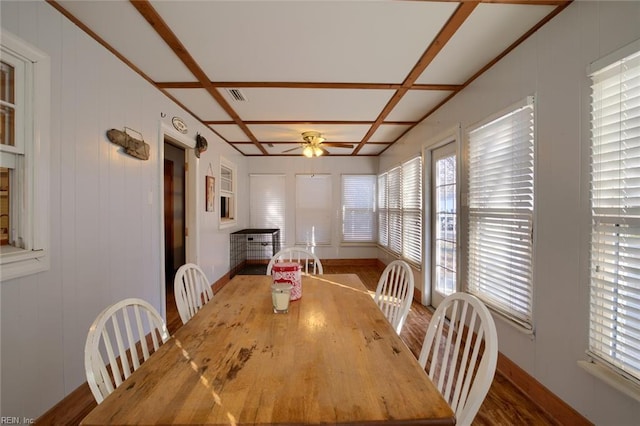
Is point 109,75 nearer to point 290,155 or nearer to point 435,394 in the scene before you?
point 435,394

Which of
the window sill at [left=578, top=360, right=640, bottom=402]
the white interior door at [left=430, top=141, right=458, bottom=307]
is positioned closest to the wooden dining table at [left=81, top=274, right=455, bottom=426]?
the window sill at [left=578, top=360, right=640, bottom=402]

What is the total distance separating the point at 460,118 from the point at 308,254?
200 centimetres

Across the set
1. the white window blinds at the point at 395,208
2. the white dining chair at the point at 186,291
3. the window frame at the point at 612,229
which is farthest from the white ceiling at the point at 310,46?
the white window blinds at the point at 395,208

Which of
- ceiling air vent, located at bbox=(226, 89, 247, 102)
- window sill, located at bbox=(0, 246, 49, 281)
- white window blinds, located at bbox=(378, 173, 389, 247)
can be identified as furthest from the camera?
white window blinds, located at bbox=(378, 173, 389, 247)

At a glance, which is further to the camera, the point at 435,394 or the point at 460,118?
the point at 460,118

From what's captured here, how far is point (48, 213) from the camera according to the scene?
1601 mm

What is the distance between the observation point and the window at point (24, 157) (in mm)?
1428

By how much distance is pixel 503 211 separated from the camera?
2.10 m

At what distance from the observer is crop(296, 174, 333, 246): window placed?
606cm

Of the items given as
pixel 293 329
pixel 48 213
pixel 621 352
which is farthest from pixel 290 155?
pixel 621 352

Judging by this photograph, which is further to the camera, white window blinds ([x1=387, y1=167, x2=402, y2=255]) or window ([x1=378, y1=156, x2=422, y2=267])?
white window blinds ([x1=387, y1=167, x2=402, y2=255])

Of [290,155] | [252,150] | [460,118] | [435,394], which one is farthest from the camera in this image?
[290,155]

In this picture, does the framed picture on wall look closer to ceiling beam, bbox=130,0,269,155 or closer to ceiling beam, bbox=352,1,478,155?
ceiling beam, bbox=130,0,269,155

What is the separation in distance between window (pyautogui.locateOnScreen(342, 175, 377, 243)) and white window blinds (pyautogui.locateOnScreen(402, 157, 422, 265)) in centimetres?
171
